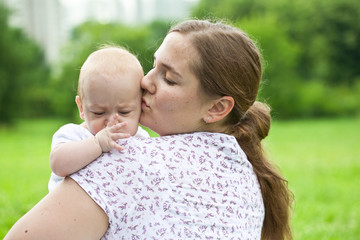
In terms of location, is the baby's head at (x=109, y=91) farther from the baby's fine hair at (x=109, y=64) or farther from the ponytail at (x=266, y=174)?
the ponytail at (x=266, y=174)

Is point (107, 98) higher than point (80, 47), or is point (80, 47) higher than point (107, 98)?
point (107, 98)

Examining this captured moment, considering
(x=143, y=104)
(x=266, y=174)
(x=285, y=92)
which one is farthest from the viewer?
(x=285, y=92)

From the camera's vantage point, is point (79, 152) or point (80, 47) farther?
point (80, 47)

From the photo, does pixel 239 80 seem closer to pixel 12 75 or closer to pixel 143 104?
pixel 143 104

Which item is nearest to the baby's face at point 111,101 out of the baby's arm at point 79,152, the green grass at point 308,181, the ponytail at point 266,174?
the baby's arm at point 79,152

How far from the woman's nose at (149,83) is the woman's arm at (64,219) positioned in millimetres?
612

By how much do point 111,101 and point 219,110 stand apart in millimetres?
521

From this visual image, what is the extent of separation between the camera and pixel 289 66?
120 ft

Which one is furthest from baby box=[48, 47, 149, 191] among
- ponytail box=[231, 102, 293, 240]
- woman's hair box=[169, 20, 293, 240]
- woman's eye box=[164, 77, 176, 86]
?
ponytail box=[231, 102, 293, 240]

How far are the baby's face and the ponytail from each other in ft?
1.76

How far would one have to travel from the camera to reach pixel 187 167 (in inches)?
84.7

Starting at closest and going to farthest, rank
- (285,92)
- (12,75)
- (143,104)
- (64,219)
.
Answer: (64,219) → (143,104) → (12,75) → (285,92)

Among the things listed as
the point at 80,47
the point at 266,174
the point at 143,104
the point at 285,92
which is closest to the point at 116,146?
the point at 143,104

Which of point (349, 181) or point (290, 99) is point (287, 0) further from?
point (349, 181)
